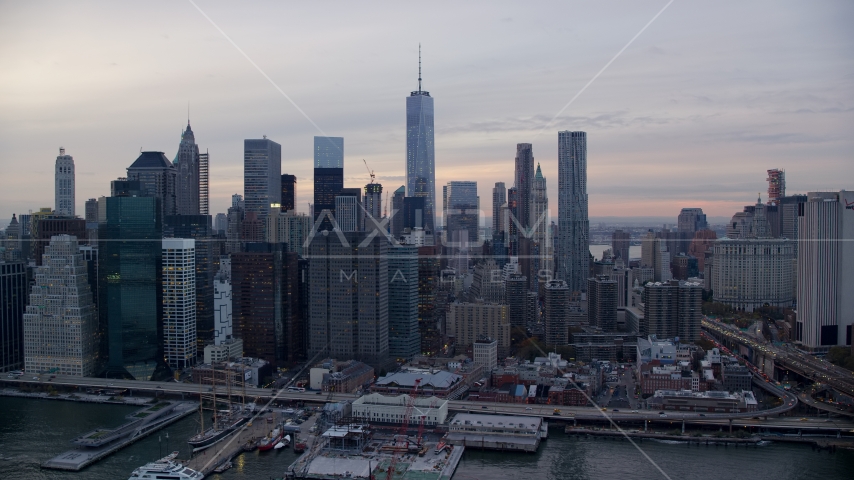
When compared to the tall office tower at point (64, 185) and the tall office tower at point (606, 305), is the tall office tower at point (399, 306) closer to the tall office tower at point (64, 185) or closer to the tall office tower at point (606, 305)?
the tall office tower at point (606, 305)

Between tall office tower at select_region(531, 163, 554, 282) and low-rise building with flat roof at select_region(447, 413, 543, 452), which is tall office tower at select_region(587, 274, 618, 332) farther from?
low-rise building with flat roof at select_region(447, 413, 543, 452)

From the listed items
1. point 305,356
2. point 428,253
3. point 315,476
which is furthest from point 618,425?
point 428,253

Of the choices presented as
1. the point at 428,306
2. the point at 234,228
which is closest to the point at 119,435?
the point at 428,306

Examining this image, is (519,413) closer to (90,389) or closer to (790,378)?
(790,378)

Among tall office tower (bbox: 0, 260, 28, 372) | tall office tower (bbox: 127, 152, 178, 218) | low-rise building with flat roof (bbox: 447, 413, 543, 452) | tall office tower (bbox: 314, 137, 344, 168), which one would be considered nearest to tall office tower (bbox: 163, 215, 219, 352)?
tall office tower (bbox: 127, 152, 178, 218)

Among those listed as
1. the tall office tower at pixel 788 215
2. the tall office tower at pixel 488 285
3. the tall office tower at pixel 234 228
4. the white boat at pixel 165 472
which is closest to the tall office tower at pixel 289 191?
the tall office tower at pixel 234 228

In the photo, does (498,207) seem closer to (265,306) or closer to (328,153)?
(328,153)
